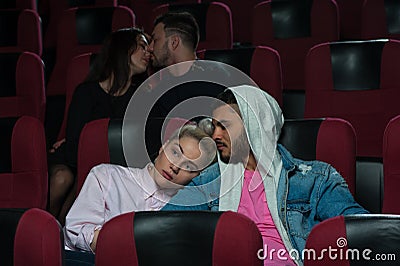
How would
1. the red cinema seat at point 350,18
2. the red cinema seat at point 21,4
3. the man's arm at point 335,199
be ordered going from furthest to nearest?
the red cinema seat at point 21,4, the red cinema seat at point 350,18, the man's arm at point 335,199

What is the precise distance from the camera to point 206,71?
2.72 meters

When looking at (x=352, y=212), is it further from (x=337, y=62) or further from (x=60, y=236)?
(x=337, y=62)

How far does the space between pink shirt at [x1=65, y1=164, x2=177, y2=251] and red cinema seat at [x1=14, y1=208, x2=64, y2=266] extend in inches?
16.0

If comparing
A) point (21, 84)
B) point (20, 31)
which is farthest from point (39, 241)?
point (20, 31)

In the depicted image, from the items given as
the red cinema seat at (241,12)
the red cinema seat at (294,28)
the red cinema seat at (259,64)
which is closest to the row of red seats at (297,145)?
the red cinema seat at (259,64)

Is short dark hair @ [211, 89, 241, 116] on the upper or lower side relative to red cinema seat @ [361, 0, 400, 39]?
upper

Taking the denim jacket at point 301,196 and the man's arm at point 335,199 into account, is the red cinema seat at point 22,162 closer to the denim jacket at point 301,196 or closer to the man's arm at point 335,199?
the denim jacket at point 301,196

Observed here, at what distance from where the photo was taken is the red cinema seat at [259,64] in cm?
274

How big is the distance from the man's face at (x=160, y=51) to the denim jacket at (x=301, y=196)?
86cm

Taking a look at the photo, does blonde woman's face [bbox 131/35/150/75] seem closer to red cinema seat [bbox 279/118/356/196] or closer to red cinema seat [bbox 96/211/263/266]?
red cinema seat [bbox 279/118/356/196]

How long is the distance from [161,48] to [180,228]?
52.3 inches

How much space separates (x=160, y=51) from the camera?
286 cm

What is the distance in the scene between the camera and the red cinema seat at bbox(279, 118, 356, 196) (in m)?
2.10

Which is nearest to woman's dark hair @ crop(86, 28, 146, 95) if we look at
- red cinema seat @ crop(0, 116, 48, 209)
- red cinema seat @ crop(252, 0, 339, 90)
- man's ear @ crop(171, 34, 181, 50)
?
man's ear @ crop(171, 34, 181, 50)
